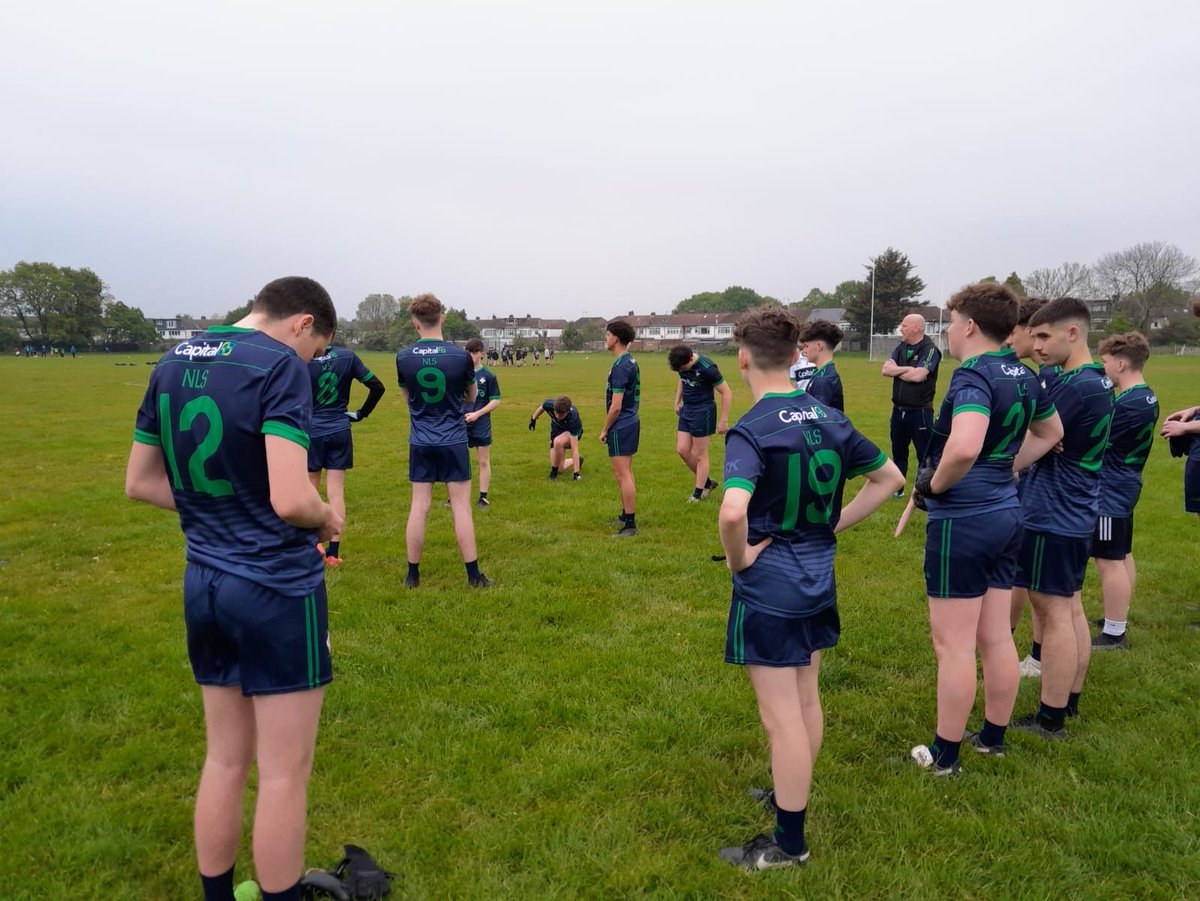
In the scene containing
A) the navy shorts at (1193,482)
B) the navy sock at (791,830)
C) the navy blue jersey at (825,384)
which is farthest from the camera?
the navy blue jersey at (825,384)

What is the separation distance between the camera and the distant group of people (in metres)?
2.36

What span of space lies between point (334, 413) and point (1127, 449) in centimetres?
680

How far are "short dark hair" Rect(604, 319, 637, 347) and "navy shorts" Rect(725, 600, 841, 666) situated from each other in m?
5.17

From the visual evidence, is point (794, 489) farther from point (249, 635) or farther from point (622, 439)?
point (622, 439)

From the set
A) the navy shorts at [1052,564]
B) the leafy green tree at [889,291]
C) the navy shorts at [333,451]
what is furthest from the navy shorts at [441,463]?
the leafy green tree at [889,291]

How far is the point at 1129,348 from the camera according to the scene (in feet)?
15.9

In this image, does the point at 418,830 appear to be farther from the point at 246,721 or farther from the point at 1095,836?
the point at 1095,836

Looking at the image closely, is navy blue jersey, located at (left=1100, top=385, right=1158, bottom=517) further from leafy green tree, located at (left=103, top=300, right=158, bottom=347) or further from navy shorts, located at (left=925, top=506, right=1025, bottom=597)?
leafy green tree, located at (left=103, top=300, right=158, bottom=347)

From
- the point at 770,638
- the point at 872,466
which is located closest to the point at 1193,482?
the point at 872,466

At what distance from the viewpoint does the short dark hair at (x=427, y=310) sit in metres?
6.14

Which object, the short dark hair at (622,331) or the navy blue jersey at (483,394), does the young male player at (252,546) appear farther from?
the navy blue jersey at (483,394)

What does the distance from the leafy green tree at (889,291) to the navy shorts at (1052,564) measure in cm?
6987

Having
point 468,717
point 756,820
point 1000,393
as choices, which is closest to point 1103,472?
point 1000,393

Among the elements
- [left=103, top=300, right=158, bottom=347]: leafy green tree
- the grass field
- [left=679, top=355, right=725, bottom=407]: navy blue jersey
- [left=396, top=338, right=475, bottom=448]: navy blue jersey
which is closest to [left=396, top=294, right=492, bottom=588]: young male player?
[left=396, top=338, right=475, bottom=448]: navy blue jersey
